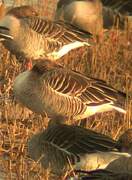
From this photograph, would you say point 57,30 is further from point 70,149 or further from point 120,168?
point 120,168

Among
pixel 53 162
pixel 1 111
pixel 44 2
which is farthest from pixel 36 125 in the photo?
pixel 44 2

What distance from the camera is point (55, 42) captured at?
440 inches

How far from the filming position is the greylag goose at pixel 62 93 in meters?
8.30

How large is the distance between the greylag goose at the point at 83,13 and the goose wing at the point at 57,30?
1660mm

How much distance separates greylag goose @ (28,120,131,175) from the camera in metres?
6.87

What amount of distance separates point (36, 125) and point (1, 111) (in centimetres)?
67

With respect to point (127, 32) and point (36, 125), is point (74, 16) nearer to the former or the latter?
point (127, 32)

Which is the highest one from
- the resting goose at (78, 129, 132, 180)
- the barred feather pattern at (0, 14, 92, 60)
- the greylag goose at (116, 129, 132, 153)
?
the barred feather pattern at (0, 14, 92, 60)

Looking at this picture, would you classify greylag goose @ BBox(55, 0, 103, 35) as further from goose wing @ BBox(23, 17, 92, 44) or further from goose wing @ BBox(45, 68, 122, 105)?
goose wing @ BBox(45, 68, 122, 105)

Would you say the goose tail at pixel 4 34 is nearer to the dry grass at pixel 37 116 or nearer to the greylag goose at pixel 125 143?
the dry grass at pixel 37 116

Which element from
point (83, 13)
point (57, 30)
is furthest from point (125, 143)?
point (83, 13)

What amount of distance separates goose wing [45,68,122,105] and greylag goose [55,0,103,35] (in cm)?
450

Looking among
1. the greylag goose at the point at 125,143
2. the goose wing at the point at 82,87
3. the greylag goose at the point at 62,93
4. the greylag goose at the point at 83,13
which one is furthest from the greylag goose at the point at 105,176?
the greylag goose at the point at 83,13

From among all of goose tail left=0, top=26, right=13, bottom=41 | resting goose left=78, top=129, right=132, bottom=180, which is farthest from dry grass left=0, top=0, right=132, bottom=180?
resting goose left=78, top=129, right=132, bottom=180
